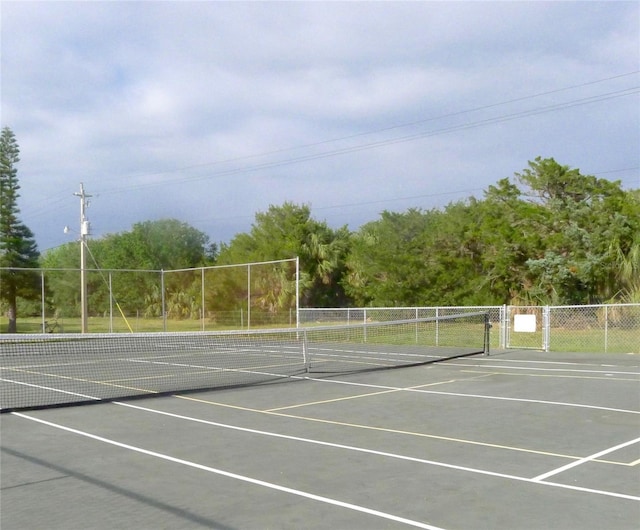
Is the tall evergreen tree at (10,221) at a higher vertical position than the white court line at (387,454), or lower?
higher

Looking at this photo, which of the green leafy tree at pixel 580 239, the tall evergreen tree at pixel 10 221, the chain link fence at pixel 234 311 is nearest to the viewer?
the chain link fence at pixel 234 311

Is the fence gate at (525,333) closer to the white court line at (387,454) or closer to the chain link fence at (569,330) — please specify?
the chain link fence at (569,330)

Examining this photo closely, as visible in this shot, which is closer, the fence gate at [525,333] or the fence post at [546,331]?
the fence post at [546,331]

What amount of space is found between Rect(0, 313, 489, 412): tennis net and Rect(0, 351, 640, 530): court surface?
85.3 inches

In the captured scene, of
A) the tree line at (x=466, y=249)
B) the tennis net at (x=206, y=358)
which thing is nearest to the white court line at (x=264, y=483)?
the tennis net at (x=206, y=358)

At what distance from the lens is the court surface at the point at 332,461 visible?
6191 mm

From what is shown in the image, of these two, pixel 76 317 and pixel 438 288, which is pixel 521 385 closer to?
pixel 438 288

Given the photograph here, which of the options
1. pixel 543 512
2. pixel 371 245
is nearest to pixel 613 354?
pixel 543 512

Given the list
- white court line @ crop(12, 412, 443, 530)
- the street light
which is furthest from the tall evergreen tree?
white court line @ crop(12, 412, 443, 530)

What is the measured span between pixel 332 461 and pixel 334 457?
221 mm

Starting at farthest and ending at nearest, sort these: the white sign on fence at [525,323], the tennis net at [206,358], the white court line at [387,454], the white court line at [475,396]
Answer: the white sign on fence at [525,323] < the tennis net at [206,358] < the white court line at [475,396] < the white court line at [387,454]

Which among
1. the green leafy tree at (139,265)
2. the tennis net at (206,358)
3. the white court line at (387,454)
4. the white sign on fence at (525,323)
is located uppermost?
the green leafy tree at (139,265)

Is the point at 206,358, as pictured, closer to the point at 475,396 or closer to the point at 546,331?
the point at 546,331

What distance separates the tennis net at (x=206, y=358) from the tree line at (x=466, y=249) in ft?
25.1
